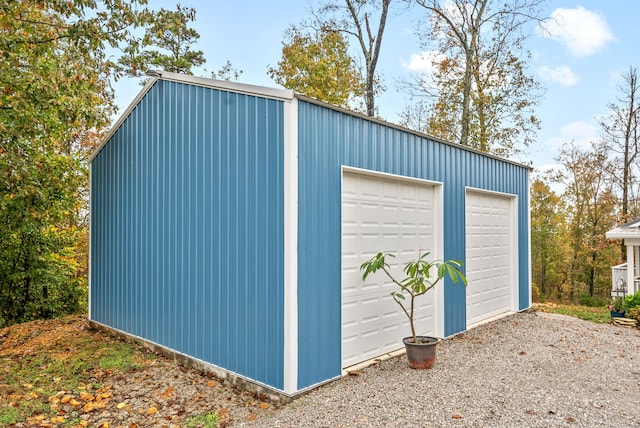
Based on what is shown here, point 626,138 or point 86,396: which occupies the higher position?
point 626,138

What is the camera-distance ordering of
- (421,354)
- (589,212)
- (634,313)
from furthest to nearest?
1. (589,212)
2. (634,313)
3. (421,354)

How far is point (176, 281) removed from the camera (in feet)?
16.8

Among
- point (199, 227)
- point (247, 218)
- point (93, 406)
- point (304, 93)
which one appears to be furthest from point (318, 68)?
point (93, 406)

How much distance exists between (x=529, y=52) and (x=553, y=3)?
1913 millimetres

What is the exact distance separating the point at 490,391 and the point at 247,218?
2756 millimetres

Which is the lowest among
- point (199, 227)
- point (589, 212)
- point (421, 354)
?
point (421, 354)

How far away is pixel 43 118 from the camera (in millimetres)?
7172

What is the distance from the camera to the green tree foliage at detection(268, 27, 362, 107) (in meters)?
15.3

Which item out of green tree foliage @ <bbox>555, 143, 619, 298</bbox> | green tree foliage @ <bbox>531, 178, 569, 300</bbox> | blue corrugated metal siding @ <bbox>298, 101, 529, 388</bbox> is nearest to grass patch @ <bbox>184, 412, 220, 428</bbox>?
blue corrugated metal siding @ <bbox>298, 101, 529, 388</bbox>

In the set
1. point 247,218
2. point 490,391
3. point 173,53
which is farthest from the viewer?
point 173,53

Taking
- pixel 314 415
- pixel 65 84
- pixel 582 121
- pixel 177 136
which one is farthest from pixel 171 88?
pixel 582 121

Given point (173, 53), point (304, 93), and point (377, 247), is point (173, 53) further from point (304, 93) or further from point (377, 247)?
point (377, 247)

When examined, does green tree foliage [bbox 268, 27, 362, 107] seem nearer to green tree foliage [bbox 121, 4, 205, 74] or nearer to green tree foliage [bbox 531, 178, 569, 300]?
green tree foliage [bbox 121, 4, 205, 74]

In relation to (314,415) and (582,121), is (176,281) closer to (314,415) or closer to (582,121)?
(314,415)
